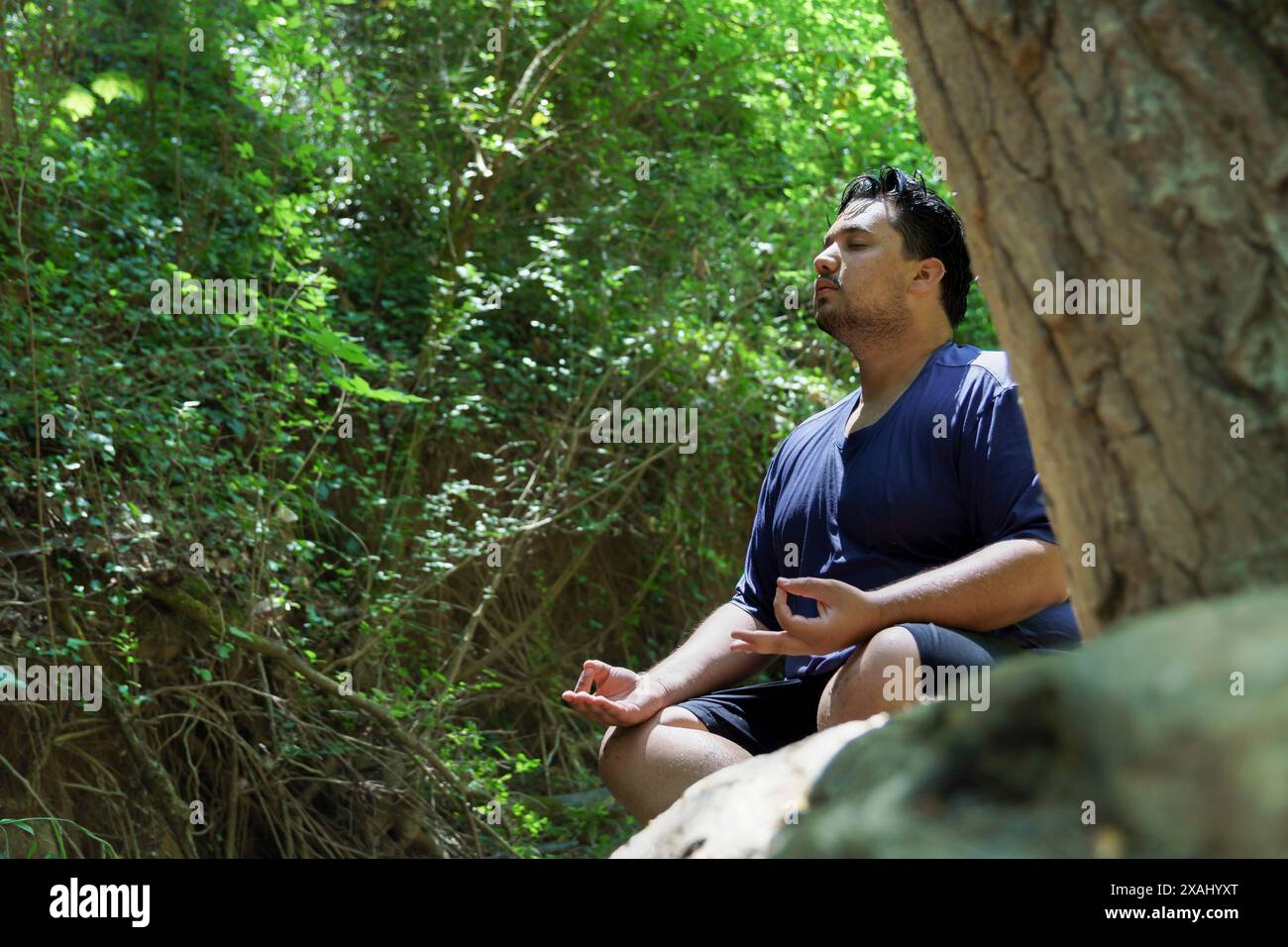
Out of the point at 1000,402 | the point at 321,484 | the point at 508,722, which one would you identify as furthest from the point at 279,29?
the point at 1000,402

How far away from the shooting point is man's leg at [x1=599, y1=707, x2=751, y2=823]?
2.67m

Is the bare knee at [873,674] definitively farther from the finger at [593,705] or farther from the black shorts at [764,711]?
the finger at [593,705]

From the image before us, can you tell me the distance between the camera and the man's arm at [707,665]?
9.55 feet

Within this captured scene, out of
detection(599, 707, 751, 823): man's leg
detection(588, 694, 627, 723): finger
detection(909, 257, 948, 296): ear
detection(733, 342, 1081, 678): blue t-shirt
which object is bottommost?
detection(599, 707, 751, 823): man's leg

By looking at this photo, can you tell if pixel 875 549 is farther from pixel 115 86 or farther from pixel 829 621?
pixel 115 86

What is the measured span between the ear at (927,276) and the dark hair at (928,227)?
29mm

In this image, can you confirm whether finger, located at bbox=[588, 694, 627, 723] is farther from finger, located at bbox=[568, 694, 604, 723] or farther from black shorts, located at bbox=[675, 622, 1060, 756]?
black shorts, located at bbox=[675, 622, 1060, 756]

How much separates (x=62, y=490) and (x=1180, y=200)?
3.88 meters

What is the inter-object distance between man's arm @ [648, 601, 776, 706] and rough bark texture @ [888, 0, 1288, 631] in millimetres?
1547

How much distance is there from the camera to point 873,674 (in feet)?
7.72

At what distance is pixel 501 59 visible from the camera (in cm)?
647

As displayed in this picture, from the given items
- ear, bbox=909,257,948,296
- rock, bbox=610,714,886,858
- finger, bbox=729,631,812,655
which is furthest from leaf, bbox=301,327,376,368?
rock, bbox=610,714,886,858

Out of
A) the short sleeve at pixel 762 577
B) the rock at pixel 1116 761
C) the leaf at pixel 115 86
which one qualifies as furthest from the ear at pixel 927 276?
the leaf at pixel 115 86

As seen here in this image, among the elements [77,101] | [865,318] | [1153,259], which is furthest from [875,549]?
[77,101]
